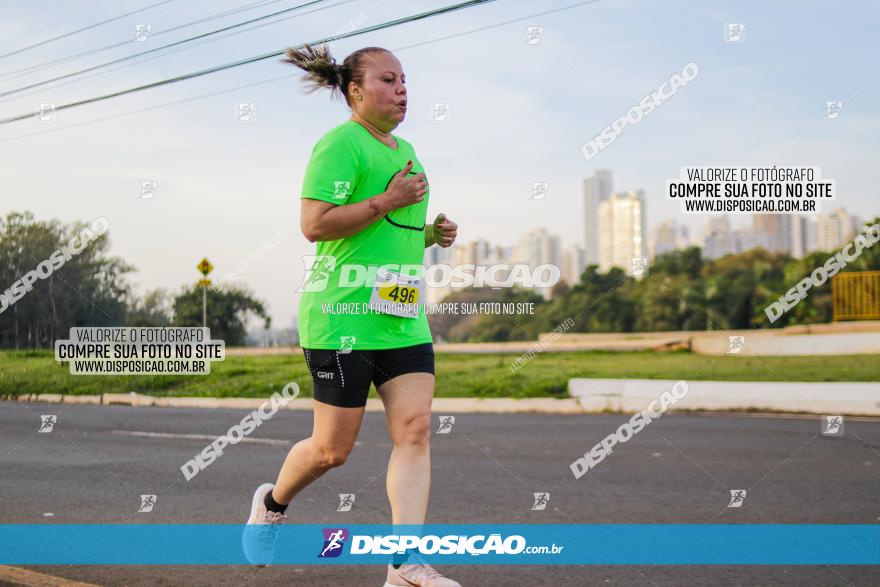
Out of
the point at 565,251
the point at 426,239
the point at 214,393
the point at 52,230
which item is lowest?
the point at 214,393

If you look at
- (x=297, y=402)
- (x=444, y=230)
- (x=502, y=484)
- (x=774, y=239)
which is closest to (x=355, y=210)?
(x=444, y=230)

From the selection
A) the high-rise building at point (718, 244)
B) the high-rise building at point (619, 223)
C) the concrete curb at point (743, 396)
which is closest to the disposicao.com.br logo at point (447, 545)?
the concrete curb at point (743, 396)

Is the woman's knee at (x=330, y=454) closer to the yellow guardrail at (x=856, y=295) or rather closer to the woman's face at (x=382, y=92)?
the woman's face at (x=382, y=92)

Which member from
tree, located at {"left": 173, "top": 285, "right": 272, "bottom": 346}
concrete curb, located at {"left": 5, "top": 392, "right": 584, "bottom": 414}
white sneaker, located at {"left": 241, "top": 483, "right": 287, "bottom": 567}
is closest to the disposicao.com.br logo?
white sneaker, located at {"left": 241, "top": 483, "right": 287, "bottom": 567}

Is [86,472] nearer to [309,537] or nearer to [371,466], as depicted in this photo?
[371,466]

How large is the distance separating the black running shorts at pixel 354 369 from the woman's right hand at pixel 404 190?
0.55m

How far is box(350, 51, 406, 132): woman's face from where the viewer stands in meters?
3.62

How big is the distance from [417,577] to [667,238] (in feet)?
123

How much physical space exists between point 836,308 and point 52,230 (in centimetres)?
2017

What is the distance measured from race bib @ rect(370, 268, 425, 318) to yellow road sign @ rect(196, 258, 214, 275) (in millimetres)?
13811

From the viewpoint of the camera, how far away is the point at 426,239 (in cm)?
405

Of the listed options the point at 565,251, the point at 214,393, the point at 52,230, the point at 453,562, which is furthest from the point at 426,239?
the point at 565,251

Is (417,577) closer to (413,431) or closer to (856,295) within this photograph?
(413,431)

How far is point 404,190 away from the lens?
11.3 ft
